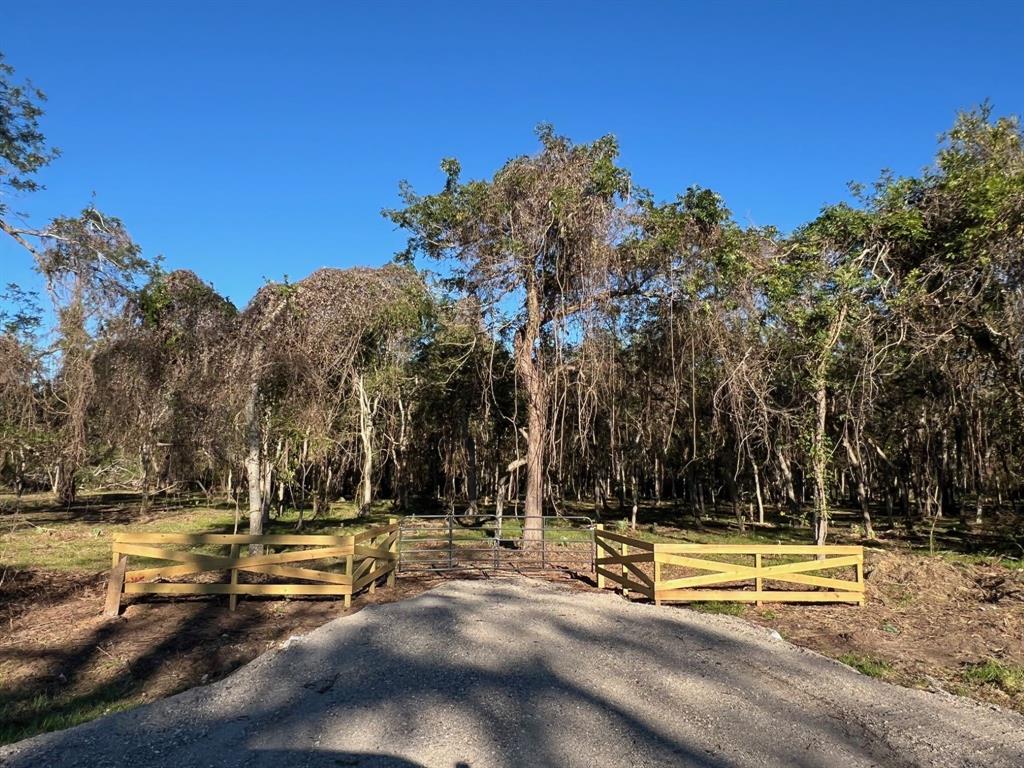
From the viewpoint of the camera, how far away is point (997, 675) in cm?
639

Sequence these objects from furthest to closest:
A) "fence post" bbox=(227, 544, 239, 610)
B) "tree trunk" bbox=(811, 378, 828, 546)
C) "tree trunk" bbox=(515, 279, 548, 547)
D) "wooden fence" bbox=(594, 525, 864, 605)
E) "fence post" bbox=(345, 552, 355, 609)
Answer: "tree trunk" bbox=(515, 279, 548, 547) → "tree trunk" bbox=(811, 378, 828, 546) → "wooden fence" bbox=(594, 525, 864, 605) → "fence post" bbox=(345, 552, 355, 609) → "fence post" bbox=(227, 544, 239, 610)

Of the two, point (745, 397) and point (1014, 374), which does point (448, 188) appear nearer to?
point (745, 397)

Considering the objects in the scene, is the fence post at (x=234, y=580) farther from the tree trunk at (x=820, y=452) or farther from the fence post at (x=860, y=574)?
the tree trunk at (x=820, y=452)

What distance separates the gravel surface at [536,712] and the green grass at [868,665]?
282 millimetres

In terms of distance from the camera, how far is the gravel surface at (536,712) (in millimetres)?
4348

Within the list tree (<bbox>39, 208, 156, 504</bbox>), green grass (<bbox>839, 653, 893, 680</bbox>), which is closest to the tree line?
tree (<bbox>39, 208, 156, 504</bbox>)

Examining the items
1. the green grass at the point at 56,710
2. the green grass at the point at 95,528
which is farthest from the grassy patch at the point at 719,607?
the green grass at the point at 95,528

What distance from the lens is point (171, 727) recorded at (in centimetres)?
478

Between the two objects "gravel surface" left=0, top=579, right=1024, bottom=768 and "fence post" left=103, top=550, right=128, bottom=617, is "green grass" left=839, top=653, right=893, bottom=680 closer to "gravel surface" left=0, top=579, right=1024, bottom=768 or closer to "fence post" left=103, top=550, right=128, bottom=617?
"gravel surface" left=0, top=579, right=1024, bottom=768

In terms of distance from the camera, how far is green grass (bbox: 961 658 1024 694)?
6.11 metres

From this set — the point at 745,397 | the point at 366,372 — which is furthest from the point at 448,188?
the point at 745,397

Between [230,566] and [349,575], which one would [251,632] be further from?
[349,575]

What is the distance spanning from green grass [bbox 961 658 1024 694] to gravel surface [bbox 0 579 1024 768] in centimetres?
89

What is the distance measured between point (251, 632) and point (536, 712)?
14.5 ft
